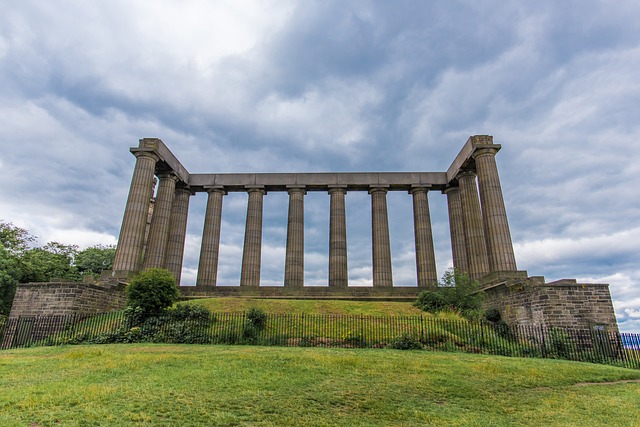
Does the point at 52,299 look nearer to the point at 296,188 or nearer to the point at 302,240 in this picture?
the point at 302,240

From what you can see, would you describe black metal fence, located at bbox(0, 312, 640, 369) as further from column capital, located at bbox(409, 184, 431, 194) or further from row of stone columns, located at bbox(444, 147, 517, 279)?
column capital, located at bbox(409, 184, 431, 194)

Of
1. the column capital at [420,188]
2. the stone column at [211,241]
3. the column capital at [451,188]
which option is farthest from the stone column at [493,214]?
the stone column at [211,241]

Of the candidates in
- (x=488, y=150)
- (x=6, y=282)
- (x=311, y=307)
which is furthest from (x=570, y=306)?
(x=6, y=282)

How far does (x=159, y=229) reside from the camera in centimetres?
3859

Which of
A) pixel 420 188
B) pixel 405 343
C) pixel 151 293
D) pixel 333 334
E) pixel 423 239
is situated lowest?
pixel 405 343

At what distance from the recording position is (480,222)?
37812 mm

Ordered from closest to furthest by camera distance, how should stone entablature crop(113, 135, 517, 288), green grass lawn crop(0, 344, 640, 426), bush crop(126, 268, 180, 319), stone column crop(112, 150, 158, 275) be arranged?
1. green grass lawn crop(0, 344, 640, 426)
2. bush crop(126, 268, 180, 319)
3. stone column crop(112, 150, 158, 275)
4. stone entablature crop(113, 135, 517, 288)

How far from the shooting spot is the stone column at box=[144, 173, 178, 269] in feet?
124

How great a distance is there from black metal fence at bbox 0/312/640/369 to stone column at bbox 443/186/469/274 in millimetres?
17508

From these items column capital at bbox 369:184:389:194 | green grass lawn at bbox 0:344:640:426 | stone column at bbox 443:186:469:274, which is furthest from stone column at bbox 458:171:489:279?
green grass lawn at bbox 0:344:640:426

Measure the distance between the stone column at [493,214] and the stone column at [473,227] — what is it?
388 centimetres

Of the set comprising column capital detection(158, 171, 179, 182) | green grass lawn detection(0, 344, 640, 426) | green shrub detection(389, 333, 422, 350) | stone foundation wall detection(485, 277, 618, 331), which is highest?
column capital detection(158, 171, 179, 182)

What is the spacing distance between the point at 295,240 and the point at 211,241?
8634 mm

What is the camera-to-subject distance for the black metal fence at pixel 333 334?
58.8ft
